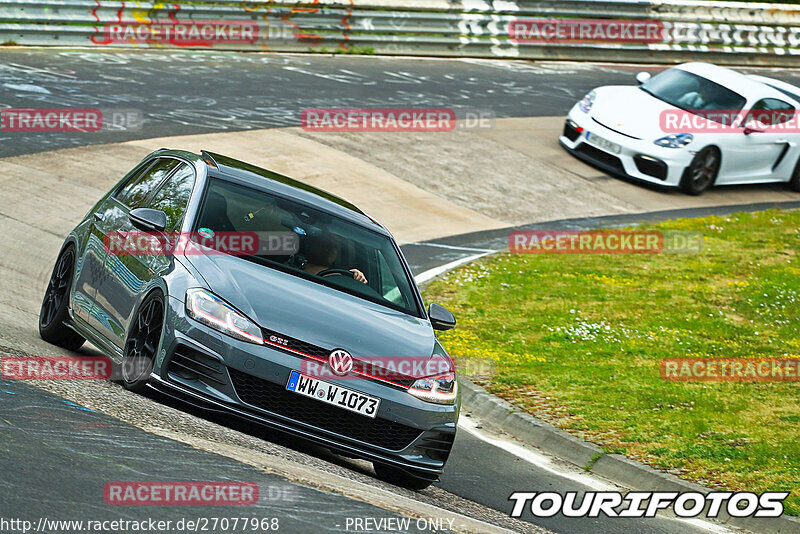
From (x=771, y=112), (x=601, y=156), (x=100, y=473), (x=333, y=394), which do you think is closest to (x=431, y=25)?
(x=601, y=156)

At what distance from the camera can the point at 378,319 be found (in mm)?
7336

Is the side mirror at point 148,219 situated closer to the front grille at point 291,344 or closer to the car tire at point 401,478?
the front grille at point 291,344

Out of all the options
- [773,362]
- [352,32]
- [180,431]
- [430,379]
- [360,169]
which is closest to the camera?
[180,431]

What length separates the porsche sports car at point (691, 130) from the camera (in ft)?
63.5

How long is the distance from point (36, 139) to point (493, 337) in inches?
301

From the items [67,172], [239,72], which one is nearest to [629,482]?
[67,172]

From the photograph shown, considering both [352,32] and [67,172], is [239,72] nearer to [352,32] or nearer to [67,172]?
[352,32]

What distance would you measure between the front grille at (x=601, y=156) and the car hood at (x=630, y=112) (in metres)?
0.49

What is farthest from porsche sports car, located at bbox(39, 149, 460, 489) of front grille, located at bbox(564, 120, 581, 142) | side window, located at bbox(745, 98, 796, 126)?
side window, located at bbox(745, 98, 796, 126)

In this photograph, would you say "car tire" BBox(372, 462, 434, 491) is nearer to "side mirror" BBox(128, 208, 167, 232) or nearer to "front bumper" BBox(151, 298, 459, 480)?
"front bumper" BBox(151, 298, 459, 480)

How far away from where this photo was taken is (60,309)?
8.54 m

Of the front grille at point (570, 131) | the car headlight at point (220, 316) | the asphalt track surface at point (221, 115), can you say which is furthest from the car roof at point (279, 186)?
the front grille at point (570, 131)

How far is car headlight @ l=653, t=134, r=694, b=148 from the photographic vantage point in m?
19.2

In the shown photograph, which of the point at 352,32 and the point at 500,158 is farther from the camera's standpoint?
the point at 352,32
